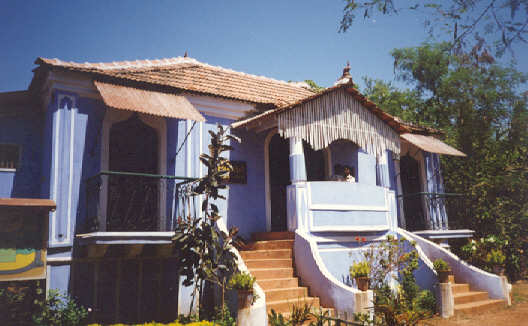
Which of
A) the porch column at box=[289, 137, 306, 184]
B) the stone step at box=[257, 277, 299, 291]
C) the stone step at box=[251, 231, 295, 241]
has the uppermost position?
the porch column at box=[289, 137, 306, 184]

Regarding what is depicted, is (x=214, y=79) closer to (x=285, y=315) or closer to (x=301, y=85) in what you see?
(x=301, y=85)

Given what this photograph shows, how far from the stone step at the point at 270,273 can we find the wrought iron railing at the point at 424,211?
6160 millimetres

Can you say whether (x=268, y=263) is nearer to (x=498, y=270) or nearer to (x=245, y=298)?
(x=245, y=298)

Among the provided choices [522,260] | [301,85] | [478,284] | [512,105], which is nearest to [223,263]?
[478,284]

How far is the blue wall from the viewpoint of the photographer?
853cm

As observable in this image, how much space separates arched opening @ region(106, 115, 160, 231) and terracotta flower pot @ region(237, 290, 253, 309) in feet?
10.1

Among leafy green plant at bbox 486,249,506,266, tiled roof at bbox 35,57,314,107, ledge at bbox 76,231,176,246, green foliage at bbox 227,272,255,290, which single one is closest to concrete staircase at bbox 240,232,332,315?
green foliage at bbox 227,272,255,290

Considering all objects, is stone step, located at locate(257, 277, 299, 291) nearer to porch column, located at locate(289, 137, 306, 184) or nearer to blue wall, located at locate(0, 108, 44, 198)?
porch column, located at locate(289, 137, 306, 184)

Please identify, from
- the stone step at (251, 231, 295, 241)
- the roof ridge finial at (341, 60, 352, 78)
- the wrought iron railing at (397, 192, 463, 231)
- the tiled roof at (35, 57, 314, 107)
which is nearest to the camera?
the tiled roof at (35, 57, 314, 107)

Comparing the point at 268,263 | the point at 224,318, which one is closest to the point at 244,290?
the point at 224,318

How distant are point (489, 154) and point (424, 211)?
432cm

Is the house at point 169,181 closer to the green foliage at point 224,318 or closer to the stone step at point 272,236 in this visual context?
the stone step at point 272,236

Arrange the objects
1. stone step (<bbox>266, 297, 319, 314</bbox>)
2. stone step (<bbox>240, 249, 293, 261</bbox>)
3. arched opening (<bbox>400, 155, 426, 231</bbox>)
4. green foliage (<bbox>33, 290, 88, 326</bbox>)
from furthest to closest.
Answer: arched opening (<bbox>400, 155, 426, 231</bbox>) < stone step (<bbox>240, 249, 293, 261</bbox>) < stone step (<bbox>266, 297, 319, 314</bbox>) < green foliage (<bbox>33, 290, 88, 326</bbox>)

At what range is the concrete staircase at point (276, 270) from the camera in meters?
8.06
